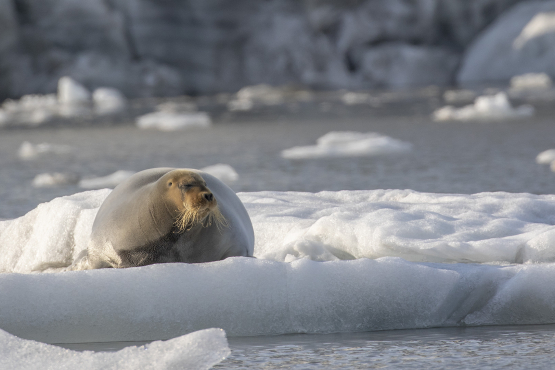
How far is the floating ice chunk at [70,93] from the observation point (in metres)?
23.0

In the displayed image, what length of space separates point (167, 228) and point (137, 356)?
98 cm

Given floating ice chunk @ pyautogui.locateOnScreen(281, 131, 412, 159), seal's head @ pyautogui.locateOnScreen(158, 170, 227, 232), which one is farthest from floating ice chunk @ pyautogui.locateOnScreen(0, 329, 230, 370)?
floating ice chunk @ pyautogui.locateOnScreen(281, 131, 412, 159)

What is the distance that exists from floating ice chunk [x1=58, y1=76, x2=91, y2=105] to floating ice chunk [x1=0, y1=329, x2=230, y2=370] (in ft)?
70.4

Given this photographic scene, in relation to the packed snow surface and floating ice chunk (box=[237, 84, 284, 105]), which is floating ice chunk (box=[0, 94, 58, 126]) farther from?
the packed snow surface

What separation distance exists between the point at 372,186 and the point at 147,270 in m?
4.18

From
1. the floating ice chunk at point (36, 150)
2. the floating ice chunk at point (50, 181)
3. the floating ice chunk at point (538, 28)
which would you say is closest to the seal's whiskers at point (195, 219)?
the floating ice chunk at point (50, 181)

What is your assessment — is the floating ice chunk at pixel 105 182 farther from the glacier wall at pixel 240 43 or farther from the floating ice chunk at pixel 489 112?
the glacier wall at pixel 240 43

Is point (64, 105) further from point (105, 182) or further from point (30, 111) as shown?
point (105, 182)

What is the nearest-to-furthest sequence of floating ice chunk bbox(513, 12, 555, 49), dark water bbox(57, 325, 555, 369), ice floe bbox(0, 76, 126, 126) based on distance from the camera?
dark water bbox(57, 325, 555, 369) < ice floe bbox(0, 76, 126, 126) < floating ice chunk bbox(513, 12, 555, 49)

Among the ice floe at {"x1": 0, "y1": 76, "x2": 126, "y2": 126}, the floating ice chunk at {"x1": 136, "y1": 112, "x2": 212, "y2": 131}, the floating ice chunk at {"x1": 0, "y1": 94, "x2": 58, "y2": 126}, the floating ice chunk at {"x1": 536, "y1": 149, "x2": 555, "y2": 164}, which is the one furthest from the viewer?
the ice floe at {"x1": 0, "y1": 76, "x2": 126, "y2": 126}

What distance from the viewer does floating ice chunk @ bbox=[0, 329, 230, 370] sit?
2170 millimetres

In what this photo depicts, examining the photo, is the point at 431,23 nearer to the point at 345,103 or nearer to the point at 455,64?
the point at 455,64

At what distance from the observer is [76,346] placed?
2.66 metres

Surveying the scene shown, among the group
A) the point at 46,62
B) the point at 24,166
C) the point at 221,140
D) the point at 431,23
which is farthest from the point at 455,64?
the point at 24,166
